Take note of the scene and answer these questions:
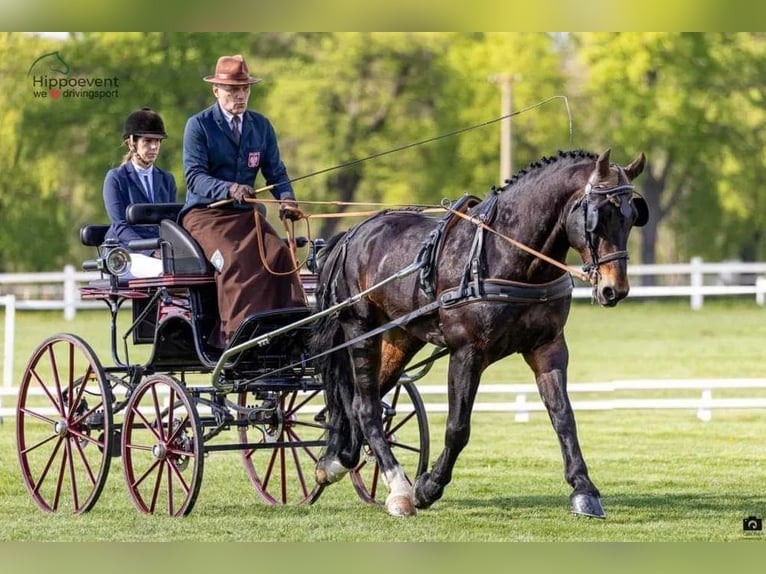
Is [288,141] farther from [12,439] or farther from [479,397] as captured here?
[12,439]

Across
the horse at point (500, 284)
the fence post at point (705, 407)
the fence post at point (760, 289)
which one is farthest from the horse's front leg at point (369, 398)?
the fence post at point (760, 289)

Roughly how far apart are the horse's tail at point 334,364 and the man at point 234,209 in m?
0.17

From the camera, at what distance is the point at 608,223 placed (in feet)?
20.4

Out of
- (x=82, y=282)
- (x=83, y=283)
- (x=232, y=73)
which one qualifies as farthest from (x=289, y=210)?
(x=83, y=283)

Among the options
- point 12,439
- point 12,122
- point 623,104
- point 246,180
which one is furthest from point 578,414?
point 623,104

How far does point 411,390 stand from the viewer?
7891 millimetres

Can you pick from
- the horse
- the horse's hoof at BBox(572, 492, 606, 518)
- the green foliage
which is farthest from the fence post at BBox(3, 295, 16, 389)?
the green foliage

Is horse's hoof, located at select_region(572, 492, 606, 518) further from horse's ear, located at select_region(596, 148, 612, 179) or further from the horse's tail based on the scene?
horse's ear, located at select_region(596, 148, 612, 179)

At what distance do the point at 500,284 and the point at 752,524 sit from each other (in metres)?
1.50

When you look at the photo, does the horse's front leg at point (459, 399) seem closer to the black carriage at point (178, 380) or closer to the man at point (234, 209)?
the black carriage at point (178, 380)

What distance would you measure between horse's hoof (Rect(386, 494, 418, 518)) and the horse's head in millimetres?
1346

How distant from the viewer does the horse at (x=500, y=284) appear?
6258 millimetres

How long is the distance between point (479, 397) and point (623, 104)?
14696 millimetres

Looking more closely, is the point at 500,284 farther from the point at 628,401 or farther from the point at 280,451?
the point at 628,401
